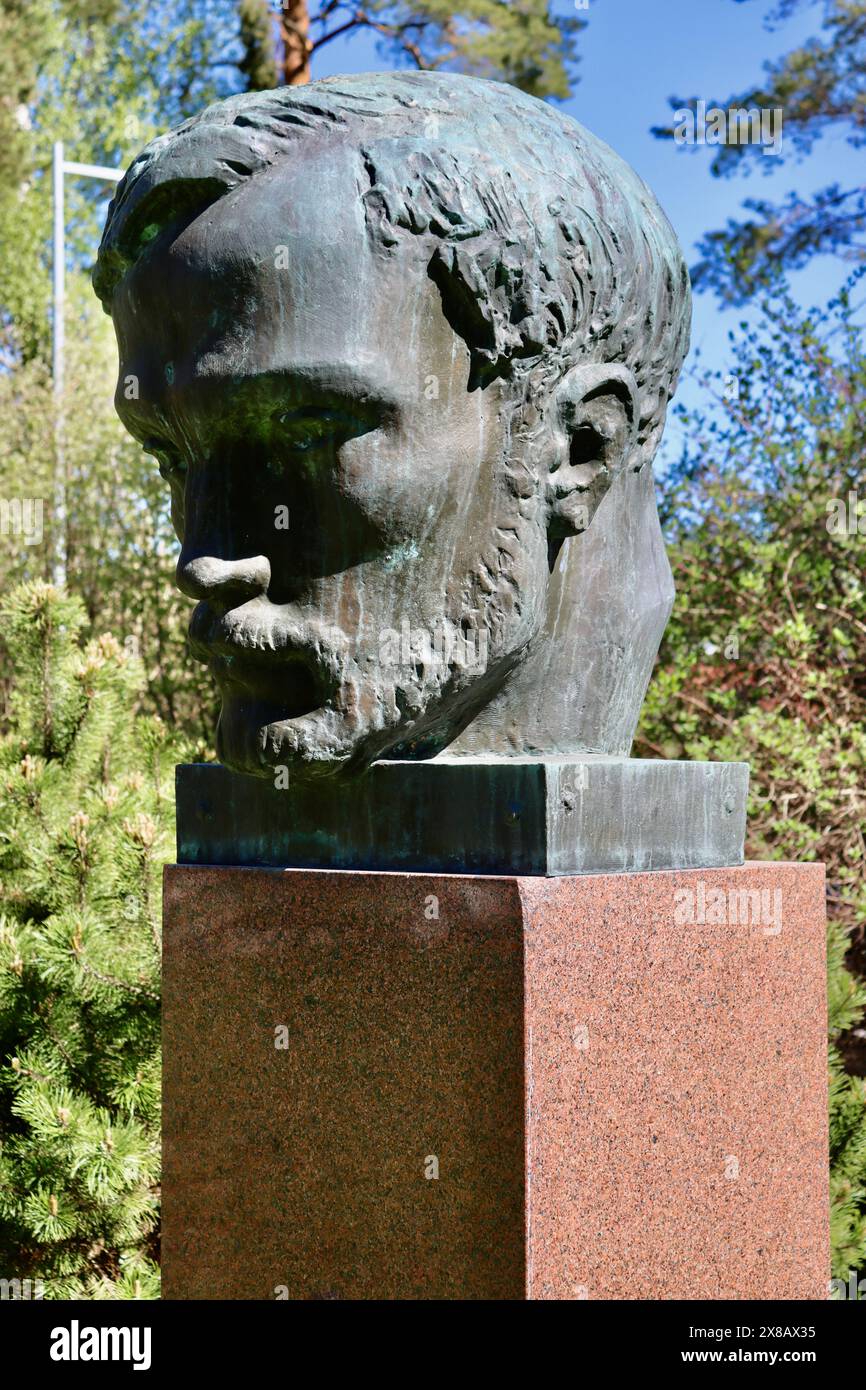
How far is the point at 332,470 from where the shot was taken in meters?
2.58

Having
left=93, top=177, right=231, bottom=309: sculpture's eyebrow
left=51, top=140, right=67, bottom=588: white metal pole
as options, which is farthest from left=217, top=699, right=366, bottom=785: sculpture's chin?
left=51, top=140, right=67, bottom=588: white metal pole

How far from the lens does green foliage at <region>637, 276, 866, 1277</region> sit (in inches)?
247

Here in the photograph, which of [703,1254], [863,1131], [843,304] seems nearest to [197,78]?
[843,304]

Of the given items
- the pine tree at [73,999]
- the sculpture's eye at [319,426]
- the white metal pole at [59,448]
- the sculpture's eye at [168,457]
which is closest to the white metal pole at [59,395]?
the white metal pole at [59,448]

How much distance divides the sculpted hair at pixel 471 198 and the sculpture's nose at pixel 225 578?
19.8 inches

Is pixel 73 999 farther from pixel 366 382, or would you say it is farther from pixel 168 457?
pixel 366 382

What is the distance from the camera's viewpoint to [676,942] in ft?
8.71

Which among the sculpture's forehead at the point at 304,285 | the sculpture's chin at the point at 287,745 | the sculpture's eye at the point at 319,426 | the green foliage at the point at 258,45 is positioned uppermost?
the green foliage at the point at 258,45

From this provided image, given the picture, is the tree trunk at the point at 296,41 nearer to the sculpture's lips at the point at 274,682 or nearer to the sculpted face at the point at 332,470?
the sculpted face at the point at 332,470

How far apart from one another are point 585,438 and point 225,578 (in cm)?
72

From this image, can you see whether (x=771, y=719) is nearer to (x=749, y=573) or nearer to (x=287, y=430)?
(x=749, y=573)

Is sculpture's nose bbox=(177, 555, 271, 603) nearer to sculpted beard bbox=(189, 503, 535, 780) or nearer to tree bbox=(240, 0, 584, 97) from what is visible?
sculpted beard bbox=(189, 503, 535, 780)

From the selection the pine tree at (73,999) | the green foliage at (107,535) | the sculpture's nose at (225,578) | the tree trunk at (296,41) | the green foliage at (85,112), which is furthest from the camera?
the green foliage at (85,112)

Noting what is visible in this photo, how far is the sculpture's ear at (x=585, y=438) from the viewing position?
9.09ft
